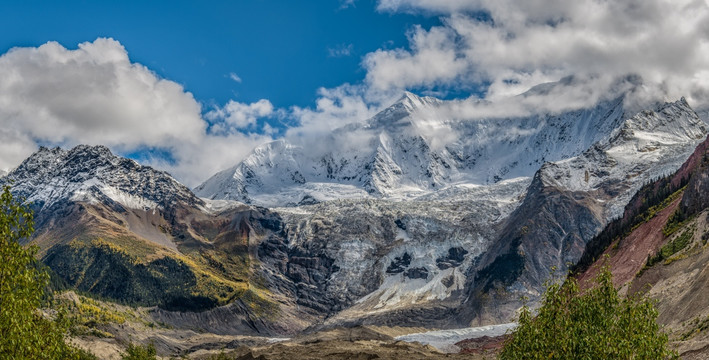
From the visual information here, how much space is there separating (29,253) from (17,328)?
14.4ft

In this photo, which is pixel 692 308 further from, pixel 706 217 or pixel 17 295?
pixel 17 295

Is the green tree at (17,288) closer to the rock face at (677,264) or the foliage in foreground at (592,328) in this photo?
the foliage in foreground at (592,328)

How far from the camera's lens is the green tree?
108 ft

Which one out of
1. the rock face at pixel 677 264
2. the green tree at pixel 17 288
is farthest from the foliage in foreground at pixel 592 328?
the rock face at pixel 677 264

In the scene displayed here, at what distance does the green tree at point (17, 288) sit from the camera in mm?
32875

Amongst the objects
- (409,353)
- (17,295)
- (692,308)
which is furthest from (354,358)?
(17,295)

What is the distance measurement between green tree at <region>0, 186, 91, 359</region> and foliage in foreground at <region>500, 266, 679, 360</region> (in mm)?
27326

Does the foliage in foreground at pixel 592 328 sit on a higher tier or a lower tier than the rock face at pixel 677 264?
lower

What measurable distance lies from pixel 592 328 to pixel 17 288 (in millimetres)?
31475

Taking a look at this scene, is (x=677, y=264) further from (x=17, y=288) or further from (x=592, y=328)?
(x=17, y=288)

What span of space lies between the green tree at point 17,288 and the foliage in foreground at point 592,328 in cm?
2733

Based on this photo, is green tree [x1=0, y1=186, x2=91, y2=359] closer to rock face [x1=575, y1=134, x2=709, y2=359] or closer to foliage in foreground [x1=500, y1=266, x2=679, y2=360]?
foliage in foreground [x1=500, y1=266, x2=679, y2=360]

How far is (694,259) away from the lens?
136000 millimetres

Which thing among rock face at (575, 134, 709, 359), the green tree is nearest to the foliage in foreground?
the green tree
